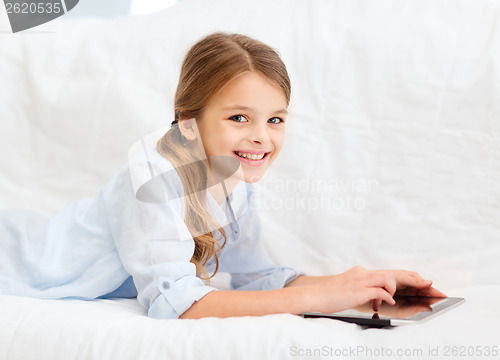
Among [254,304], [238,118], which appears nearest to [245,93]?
[238,118]

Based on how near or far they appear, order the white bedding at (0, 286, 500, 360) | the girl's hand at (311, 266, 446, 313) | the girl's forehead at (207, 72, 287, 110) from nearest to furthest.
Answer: the white bedding at (0, 286, 500, 360)
the girl's hand at (311, 266, 446, 313)
the girl's forehead at (207, 72, 287, 110)

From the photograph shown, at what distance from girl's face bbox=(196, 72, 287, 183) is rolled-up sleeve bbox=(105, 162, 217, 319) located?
119 millimetres

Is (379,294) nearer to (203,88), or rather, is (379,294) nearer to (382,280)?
(382,280)

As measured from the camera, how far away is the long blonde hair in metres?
0.91

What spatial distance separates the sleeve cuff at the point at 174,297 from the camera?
777mm

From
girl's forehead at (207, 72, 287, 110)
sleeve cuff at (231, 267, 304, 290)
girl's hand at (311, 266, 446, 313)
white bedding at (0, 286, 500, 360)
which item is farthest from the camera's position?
sleeve cuff at (231, 267, 304, 290)

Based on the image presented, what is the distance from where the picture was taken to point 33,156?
1368mm

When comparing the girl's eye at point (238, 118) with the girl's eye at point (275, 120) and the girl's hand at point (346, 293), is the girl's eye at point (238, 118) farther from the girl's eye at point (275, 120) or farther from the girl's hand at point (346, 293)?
the girl's hand at point (346, 293)

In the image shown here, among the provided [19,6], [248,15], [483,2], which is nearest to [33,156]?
→ [19,6]

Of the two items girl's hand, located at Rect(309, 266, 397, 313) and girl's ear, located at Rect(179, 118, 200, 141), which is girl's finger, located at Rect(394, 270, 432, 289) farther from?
girl's ear, located at Rect(179, 118, 200, 141)

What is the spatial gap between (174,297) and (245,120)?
0.96ft

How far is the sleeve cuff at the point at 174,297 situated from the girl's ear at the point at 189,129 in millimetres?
255

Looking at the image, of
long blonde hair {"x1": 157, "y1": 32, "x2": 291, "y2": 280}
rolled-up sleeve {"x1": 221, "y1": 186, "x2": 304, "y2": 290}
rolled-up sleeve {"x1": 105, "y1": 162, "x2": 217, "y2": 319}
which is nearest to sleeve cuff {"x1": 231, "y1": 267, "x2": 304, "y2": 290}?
rolled-up sleeve {"x1": 221, "y1": 186, "x2": 304, "y2": 290}

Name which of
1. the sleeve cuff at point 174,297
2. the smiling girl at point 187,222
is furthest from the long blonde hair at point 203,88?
the sleeve cuff at point 174,297
